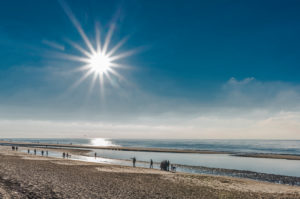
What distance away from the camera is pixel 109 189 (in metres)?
18.9

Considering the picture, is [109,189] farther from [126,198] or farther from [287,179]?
[287,179]

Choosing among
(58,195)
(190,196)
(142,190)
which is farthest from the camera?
(142,190)

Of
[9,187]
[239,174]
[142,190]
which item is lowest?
[239,174]

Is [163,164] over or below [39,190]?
below

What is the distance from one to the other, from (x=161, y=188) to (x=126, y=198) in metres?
5.63

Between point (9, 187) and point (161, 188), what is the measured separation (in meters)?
13.0

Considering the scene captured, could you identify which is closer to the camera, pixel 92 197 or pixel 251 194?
pixel 92 197

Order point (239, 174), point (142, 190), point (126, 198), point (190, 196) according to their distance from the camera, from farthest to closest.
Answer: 1. point (239, 174)
2. point (142, 190)
3. point (190, 196)
4. point (126, 198)

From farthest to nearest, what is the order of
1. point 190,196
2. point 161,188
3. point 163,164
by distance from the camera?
point 163,164
point 161,188
point 190,196

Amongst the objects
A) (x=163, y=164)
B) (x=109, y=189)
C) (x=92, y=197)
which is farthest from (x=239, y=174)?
(x=92, y=197)

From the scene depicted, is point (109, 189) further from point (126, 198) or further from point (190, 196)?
point (190, 196)

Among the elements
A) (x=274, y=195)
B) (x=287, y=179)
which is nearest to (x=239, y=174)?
(x=287, y=179)

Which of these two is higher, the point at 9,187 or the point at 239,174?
the point at 9,187

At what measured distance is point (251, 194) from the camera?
19.8m
